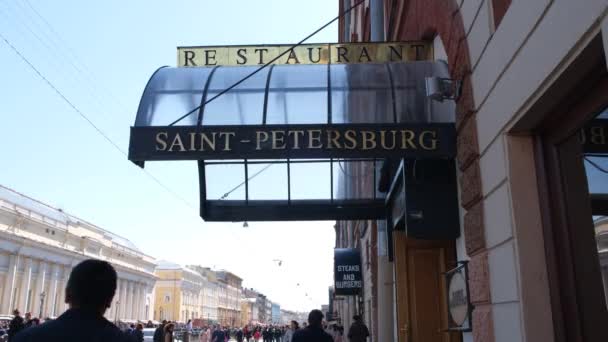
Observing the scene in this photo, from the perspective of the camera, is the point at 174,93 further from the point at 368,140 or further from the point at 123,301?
the point at 123,301

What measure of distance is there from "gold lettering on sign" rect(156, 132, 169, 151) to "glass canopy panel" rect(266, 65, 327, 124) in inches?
53.6

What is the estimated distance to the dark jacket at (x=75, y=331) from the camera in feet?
8.00

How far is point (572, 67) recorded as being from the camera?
3.54m

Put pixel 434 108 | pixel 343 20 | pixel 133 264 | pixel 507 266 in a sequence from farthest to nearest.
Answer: pixel 133 264 → pixel 343 20 → pixel 434 108 → pixel 507 266

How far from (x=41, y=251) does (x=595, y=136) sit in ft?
213

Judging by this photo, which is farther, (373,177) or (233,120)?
(373,177)

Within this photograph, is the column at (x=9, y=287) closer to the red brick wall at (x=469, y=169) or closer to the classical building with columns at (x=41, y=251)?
the classical building with columns at (x=41, y=251)

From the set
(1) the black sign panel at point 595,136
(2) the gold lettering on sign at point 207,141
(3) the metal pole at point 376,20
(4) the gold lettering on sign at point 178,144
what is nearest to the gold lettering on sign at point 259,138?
(2) the gold lettering on sign at point 207,141

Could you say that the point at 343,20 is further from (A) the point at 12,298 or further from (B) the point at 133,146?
(A) the point at 12,298

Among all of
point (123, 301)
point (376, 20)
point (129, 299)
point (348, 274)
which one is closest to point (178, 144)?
point (376, 20)

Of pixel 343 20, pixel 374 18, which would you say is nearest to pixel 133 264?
pixel 343 20

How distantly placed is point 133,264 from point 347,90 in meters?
86.0

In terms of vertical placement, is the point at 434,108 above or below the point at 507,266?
above

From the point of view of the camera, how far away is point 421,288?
8523 mm
